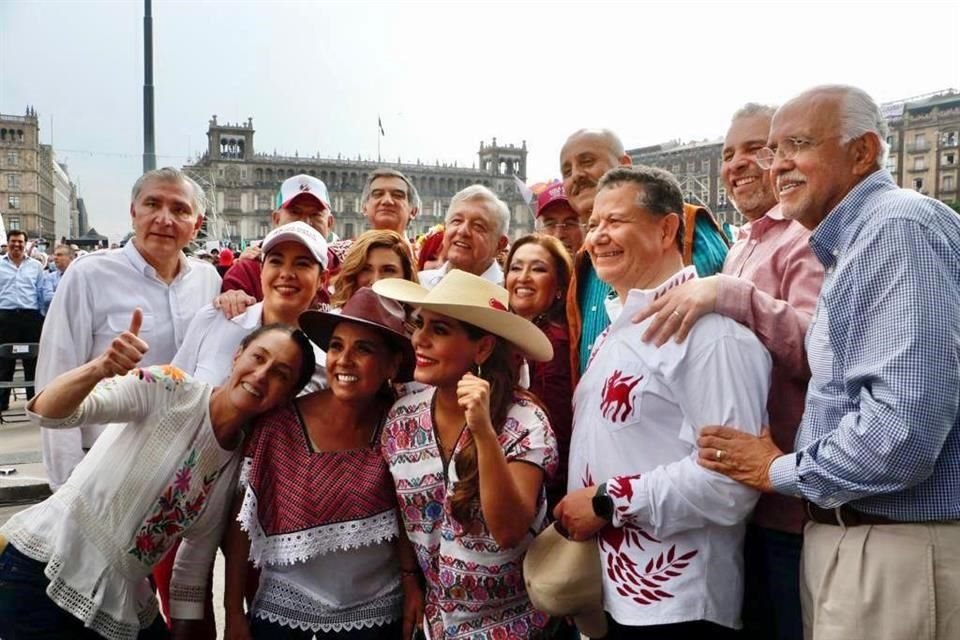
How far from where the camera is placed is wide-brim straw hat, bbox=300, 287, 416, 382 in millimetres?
2420

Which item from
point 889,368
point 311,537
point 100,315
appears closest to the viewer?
point 889,368

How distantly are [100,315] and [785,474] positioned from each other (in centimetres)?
277

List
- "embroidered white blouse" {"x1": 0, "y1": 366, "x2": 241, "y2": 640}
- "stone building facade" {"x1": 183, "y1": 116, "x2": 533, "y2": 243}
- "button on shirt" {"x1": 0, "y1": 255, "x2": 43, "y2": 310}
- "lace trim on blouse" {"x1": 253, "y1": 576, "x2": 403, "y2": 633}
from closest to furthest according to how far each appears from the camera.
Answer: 1. "embroidered white blouse" {"x1": 0, "y1": 366, "x2": 241, "y2": 640}
2. "lace trim on blouse" {"x1": 253, "y1": 576, "x2": 403, "y2": 633}
3. "button on shirt" {"x1": 0, "y1": 255, "x2": 43, "y2": 310}
4. "stone building facade" {"x1": 183, "y1": 116, "x2": 533, "y2": 243}

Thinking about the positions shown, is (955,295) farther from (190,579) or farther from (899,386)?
(190,579)

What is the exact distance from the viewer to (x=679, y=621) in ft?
6.11

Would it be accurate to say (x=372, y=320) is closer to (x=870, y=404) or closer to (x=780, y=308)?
(x=780, y=308)

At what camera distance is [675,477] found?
1863mm

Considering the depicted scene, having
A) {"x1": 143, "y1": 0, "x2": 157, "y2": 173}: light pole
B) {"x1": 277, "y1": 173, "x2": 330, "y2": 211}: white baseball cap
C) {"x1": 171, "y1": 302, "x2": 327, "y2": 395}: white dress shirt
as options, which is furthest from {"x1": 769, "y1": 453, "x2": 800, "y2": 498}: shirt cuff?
{"x1": 143, "y1": 0, "x2": 157, "y2": 173}: light pole

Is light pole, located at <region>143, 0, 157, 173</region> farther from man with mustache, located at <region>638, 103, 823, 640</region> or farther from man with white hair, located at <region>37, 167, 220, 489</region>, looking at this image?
man with mustache, located at <region>638, 103, 823, 640</region>

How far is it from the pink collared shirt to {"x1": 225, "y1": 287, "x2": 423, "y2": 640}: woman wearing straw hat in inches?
42.9

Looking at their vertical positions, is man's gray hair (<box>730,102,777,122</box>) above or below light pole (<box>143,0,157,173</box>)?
below

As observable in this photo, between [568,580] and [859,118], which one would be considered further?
[568,580]

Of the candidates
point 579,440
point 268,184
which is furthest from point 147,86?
point 268,184

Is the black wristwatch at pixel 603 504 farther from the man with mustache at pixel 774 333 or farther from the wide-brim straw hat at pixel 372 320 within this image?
the wide-brim straw hat at pixel 372 320
